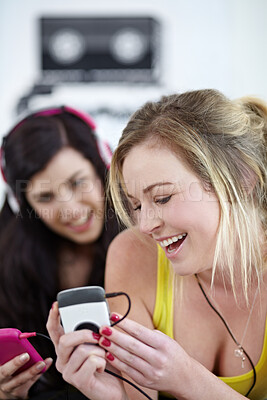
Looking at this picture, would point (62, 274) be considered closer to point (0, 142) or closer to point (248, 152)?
point (0, 142)

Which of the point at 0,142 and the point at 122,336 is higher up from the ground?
the point at 0,142

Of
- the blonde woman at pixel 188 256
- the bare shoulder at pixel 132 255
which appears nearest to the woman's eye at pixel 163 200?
the blonde woman at pixel 188 256

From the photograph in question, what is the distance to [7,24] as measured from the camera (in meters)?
2.57

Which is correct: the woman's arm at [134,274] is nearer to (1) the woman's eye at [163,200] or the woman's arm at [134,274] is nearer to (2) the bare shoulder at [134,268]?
(2) the bare shoulder at [134,268]

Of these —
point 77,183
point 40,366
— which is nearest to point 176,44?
point 77,183

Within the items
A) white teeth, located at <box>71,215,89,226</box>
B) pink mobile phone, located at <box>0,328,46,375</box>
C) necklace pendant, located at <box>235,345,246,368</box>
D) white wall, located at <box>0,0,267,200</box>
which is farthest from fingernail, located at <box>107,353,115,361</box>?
white wall, located at <box>0,0,267,200</box>

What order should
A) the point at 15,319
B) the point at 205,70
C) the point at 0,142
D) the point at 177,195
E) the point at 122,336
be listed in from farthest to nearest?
the point at 205,70, the point at 0,142, the point at 15,319, the point at 177,195, the point at 122,336

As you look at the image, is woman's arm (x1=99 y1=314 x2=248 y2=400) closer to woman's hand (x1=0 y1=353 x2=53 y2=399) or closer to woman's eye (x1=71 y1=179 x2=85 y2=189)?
woman's hand (x1=0 y1=353 x2=53 y2=399)

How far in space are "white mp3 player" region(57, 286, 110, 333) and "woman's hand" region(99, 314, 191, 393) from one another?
0.03 m

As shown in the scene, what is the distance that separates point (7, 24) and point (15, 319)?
1.59 m

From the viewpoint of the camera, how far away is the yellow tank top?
1.09 meters

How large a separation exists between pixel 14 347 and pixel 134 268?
1.05 feet

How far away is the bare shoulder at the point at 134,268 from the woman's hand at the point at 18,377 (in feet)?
0.71

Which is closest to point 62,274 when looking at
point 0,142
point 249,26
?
point 0,142
